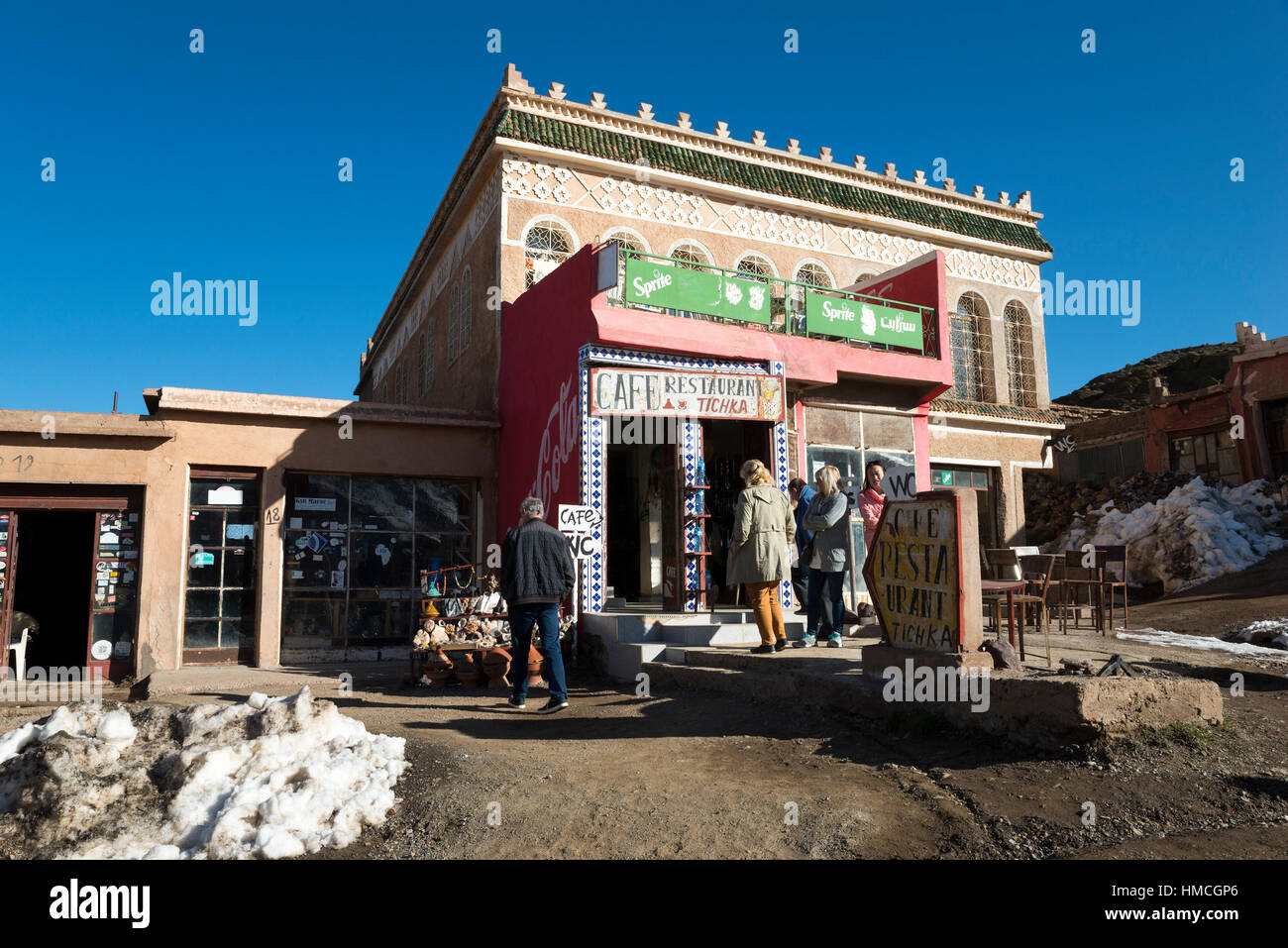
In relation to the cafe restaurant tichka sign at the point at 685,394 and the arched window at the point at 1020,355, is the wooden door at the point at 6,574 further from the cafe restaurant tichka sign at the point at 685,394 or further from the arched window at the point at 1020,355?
the arched window at the point at 1020,355

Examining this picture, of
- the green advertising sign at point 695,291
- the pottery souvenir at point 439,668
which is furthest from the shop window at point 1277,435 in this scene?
the pottery souvenir at point 439,668

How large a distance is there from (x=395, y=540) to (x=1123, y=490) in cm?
1963

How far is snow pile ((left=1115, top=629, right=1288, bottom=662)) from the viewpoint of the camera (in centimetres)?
869

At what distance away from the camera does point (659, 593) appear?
13.5 metres

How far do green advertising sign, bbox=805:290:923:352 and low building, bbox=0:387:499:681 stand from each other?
5468 mm

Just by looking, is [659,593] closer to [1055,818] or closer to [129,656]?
[129,656]

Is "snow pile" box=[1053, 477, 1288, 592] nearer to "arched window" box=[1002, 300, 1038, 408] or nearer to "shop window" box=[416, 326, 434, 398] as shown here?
"arched window" box=[1002, 300, 1038, 408]

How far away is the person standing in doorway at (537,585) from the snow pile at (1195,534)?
49.6 ft

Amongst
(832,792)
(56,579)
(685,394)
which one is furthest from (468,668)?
(56,579)

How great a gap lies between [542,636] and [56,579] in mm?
11124

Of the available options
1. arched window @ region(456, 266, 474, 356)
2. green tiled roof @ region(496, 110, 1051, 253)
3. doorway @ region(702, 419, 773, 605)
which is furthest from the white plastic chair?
green tiled roof @ region(496, 110, 1051, 253)

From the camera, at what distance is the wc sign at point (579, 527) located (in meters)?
9.66
